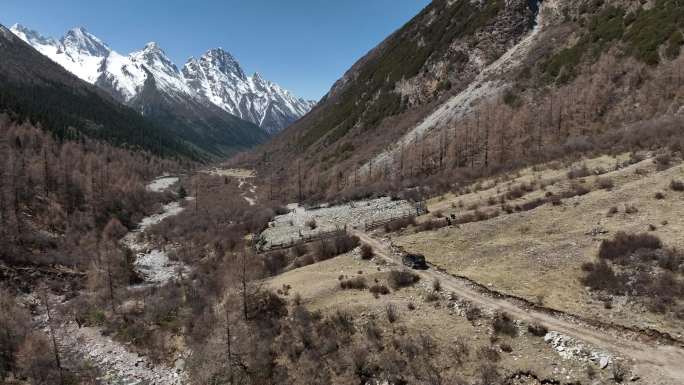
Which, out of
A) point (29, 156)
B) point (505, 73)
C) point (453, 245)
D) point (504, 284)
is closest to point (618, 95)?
point (505, 73)

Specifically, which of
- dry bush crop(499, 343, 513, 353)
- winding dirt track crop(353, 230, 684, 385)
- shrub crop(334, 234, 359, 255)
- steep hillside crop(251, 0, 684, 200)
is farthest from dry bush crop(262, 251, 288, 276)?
steep hillside crop(251, 0, 684, 200)

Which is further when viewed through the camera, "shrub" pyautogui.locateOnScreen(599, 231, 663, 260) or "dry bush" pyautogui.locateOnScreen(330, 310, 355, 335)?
"dry bush" pyautogui.locateOnScreen(330, 310, 355, 335)

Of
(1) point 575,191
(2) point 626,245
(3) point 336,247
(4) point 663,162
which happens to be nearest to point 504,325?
(2) point 626,245

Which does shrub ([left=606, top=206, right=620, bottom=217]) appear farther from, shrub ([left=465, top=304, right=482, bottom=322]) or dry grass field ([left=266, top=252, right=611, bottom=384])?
dry grass field ([left=266, top=252, right=611, bottom=384])

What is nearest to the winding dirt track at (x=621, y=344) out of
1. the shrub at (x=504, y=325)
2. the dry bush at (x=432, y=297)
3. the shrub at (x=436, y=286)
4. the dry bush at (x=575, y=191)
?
the shrub at (x=504, y=325)

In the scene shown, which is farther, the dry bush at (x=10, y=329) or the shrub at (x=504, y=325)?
the dry bush at (x=10, y=329)

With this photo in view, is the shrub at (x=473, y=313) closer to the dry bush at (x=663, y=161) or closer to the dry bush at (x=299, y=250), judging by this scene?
the dry bush at (x=663, y=161)

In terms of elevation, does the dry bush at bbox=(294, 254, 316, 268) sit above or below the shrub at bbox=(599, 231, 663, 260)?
below
